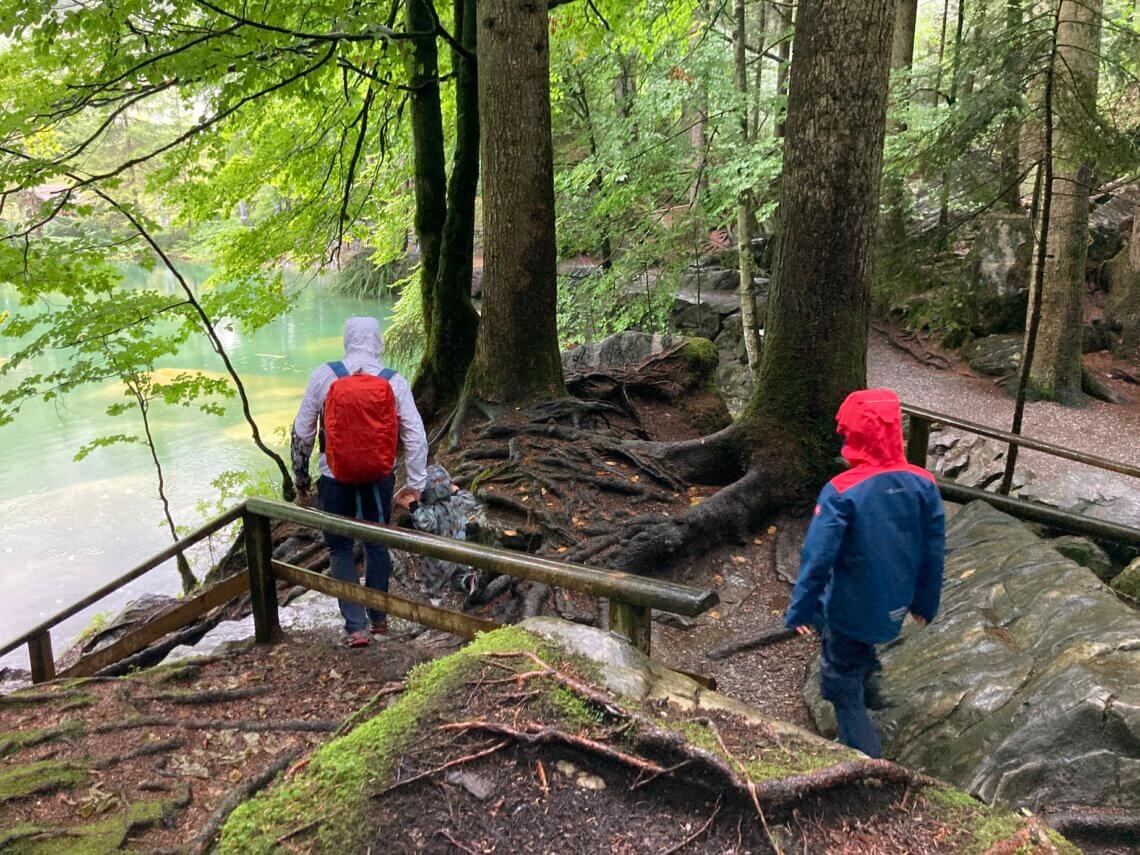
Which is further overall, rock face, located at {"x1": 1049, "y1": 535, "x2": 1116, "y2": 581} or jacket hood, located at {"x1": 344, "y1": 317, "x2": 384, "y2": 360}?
rock face, located at {"x1": 1049, "y1": 535, "x2": 1116, "y2": 581}

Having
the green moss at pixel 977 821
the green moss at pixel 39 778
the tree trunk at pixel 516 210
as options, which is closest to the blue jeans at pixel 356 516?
the green moss at pixel 39 778

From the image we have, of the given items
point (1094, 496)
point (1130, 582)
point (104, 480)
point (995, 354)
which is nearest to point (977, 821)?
point (1130, 582)

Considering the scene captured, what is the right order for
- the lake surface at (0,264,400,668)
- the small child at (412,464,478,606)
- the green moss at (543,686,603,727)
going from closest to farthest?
the green moss at (543,686,603,727)
the small child at (412,464,478,606)
the lake surface at (0,264,400,668)

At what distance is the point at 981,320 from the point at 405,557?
474 inches

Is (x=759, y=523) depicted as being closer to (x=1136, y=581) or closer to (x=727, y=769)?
(x=1136, y=581)

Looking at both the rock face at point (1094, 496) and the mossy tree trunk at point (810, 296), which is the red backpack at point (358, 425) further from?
the rock face at point (1094, 496)

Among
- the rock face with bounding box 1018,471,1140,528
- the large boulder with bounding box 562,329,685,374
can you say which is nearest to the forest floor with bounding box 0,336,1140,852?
the rock face with bounding box 1018,471,1140,528

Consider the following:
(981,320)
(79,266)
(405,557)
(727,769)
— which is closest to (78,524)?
(79,266)

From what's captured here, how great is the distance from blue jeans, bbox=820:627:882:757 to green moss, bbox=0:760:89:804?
310 cm

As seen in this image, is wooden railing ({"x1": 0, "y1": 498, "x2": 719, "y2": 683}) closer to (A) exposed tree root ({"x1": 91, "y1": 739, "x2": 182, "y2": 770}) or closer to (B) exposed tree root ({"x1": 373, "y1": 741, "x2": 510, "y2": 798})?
(B) exposed tree root ({"x1": 373, "y1": 741, "x2": 510, "y2": 798})

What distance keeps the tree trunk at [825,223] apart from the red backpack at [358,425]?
10.9 ft

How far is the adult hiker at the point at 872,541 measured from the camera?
308 cm

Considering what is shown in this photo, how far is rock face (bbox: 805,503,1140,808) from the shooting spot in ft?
8.81

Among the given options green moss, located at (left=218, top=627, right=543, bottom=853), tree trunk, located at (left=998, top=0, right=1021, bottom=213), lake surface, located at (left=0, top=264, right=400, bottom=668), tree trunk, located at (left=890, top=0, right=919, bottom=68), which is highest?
tree trunk, located at (left=890, top=0, right=919, bottom=68)
